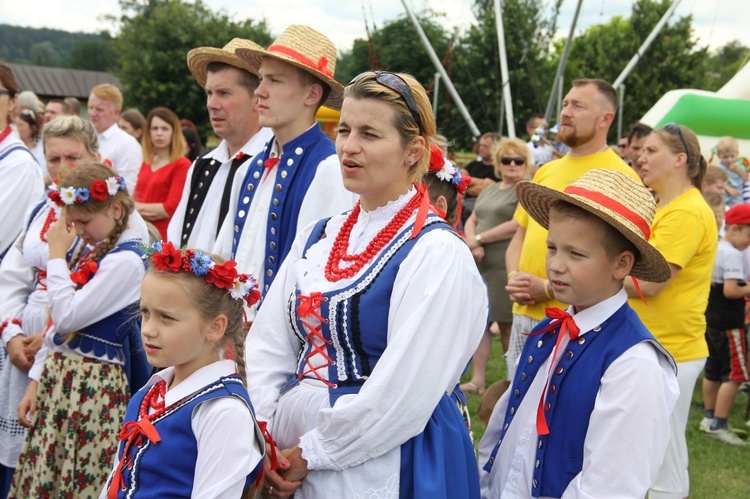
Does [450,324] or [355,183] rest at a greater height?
[355,183]

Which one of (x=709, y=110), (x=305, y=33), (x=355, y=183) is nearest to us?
(x=355, y=183)

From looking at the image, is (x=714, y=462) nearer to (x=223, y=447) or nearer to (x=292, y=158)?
(x=292, y=158)

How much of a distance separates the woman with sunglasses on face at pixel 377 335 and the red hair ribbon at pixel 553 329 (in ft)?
0.77

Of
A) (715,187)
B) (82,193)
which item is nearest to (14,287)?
(82,193)

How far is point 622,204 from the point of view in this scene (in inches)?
100.0

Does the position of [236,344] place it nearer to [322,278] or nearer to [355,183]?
[322,278]

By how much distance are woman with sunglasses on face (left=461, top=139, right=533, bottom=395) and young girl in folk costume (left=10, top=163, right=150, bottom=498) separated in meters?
3.82

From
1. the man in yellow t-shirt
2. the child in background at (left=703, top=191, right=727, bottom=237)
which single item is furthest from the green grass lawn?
the child in background at (left=703, top=191, right=727, bottom=237)

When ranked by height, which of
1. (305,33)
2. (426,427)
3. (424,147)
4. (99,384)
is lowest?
(99,384)

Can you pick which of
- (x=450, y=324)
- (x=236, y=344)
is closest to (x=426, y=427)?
(x=450, y=324)

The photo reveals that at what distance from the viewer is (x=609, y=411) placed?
7.70ft

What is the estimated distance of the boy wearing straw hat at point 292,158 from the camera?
11.1 ft

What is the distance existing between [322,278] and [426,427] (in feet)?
1.81

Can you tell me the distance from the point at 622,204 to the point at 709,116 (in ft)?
35.3
